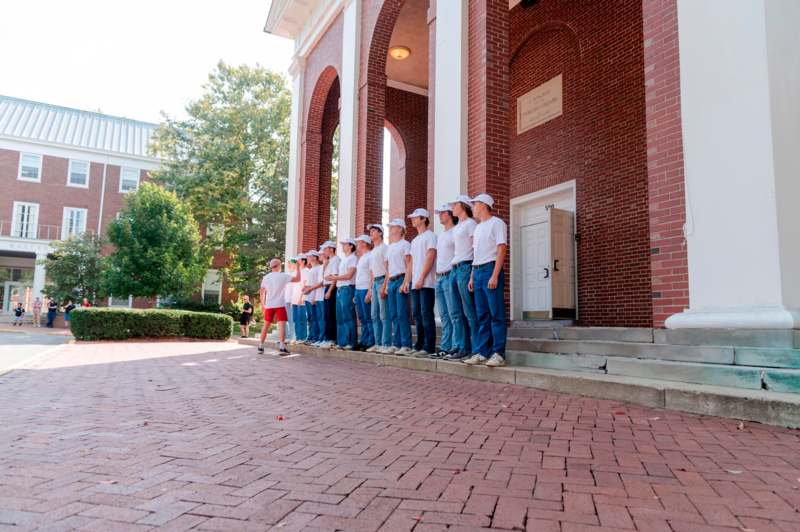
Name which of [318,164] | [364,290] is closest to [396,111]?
[318,164]

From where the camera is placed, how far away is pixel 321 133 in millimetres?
16281

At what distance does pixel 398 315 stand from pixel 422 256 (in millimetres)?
1071

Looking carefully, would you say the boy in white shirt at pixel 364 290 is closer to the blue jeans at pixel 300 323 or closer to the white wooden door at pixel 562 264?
the blue jeans at pixel 300 323

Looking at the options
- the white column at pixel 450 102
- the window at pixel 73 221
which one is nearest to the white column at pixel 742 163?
the white column at pixel 450 102

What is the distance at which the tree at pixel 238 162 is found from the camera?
A: 1067 inches

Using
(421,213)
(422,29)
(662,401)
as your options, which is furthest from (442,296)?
(422,29)

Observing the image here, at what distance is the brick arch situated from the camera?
15820 millimetres

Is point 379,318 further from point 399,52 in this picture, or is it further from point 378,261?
point 399,52

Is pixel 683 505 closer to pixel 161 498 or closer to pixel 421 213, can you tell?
pixel 161 498

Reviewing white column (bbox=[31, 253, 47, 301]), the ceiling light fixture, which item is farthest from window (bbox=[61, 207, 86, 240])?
the ceiling light fixture

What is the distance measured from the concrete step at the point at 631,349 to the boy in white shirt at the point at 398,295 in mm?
1686

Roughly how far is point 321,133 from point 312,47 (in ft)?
8.76

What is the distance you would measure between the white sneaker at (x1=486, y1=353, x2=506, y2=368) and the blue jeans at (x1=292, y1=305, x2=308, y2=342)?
6.37 meters

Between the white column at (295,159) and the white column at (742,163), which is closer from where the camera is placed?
the white column at (742,163)
